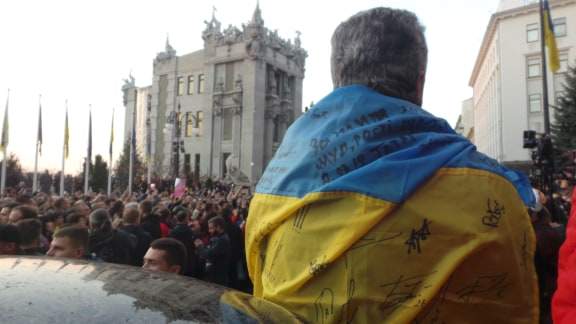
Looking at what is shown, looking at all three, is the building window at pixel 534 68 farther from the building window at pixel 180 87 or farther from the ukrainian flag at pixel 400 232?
the ukrainian flag at pixel 400 232

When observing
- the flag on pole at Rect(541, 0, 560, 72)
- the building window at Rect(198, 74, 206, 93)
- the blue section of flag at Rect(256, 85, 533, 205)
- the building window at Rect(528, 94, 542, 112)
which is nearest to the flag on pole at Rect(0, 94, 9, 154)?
the flag on pole at Rect(541, 0, 560, 72)

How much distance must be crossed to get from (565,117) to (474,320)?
3424 cm

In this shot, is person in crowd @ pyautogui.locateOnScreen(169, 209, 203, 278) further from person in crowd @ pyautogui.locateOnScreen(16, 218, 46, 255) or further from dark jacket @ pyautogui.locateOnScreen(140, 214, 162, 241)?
person in crowd @ pyautogui.locateOnScreen(16, 218, 46, 255)

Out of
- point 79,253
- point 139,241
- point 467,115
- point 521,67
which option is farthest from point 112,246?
point 467,115

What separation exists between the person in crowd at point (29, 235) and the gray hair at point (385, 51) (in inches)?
188

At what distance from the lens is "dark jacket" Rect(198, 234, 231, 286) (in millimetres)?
7619

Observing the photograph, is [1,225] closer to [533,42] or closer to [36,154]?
[36,154]

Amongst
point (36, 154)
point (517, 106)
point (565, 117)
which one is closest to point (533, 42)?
point (517, 106)

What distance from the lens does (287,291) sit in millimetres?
1701

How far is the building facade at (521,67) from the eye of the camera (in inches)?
1604

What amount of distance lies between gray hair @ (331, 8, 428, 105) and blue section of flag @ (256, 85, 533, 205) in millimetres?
68

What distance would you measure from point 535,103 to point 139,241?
4243cm

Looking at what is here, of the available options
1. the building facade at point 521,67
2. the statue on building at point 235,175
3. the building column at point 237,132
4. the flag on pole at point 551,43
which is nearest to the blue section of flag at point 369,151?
the flag on pole at point 551,43

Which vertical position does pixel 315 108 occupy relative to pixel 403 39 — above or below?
below
